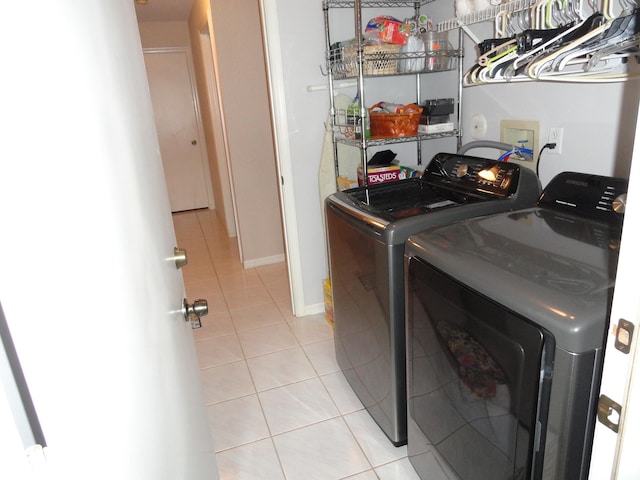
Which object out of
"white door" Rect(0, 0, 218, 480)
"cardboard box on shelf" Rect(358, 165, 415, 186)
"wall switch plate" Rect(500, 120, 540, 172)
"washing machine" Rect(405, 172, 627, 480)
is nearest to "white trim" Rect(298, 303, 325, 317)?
"cardboard box on shelf" Rect(358, 165, 415, 186)

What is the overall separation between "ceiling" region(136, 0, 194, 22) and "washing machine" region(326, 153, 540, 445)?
3.32 m

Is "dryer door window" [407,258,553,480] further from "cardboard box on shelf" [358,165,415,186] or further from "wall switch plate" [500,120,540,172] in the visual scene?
"cardboard box on shelf" [358,165,415,186]

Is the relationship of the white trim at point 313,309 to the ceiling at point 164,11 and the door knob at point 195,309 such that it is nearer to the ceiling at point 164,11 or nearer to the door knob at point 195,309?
the door knob at point 195,309

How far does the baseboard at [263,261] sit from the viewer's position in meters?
3.81

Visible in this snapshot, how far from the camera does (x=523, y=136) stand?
1.82m

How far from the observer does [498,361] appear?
1.02 m

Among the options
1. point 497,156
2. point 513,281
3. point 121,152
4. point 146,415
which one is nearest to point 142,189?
point 121,152

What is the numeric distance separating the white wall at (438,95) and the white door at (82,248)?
4.78ft

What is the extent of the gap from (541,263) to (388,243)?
0.52 metres

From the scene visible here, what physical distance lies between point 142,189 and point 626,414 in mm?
916

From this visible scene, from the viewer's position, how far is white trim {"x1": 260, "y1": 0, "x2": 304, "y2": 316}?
7.68 ft

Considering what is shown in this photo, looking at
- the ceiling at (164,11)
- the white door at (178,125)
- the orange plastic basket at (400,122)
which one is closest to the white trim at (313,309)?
the orange plastic basket at (400,122)

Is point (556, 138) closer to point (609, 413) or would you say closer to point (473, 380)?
point (473, 380)

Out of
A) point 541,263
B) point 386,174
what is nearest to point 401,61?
point 386,174
